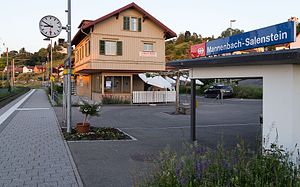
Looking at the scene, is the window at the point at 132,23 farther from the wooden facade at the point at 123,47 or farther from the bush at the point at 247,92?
the bush at the point at 247,92

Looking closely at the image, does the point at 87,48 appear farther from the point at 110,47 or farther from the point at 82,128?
the point at 82,128

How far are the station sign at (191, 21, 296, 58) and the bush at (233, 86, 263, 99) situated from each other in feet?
95.2

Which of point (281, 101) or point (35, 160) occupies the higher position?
point (281, 101)

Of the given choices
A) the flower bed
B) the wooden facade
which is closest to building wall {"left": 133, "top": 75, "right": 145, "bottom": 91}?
the wooden facade

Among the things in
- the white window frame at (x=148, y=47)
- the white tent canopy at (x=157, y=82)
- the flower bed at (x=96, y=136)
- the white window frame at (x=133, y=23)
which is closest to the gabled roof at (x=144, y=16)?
the white window frame at (x=133, y=23)

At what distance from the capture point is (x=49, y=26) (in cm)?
1276

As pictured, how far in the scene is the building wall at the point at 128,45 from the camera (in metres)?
28.2

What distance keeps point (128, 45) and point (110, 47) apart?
1.57 metres

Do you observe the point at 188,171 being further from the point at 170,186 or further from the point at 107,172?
the point at 107,172

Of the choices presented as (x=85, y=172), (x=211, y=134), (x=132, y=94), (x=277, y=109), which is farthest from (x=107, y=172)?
(x=132, y=94)

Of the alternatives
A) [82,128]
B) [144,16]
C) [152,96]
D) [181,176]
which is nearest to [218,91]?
[152,96]

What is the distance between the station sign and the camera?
6.71 metres

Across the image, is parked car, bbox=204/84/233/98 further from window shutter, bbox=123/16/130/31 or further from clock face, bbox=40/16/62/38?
clock face, bbox=40/16/62/38

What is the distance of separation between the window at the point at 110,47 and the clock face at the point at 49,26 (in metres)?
15.5
